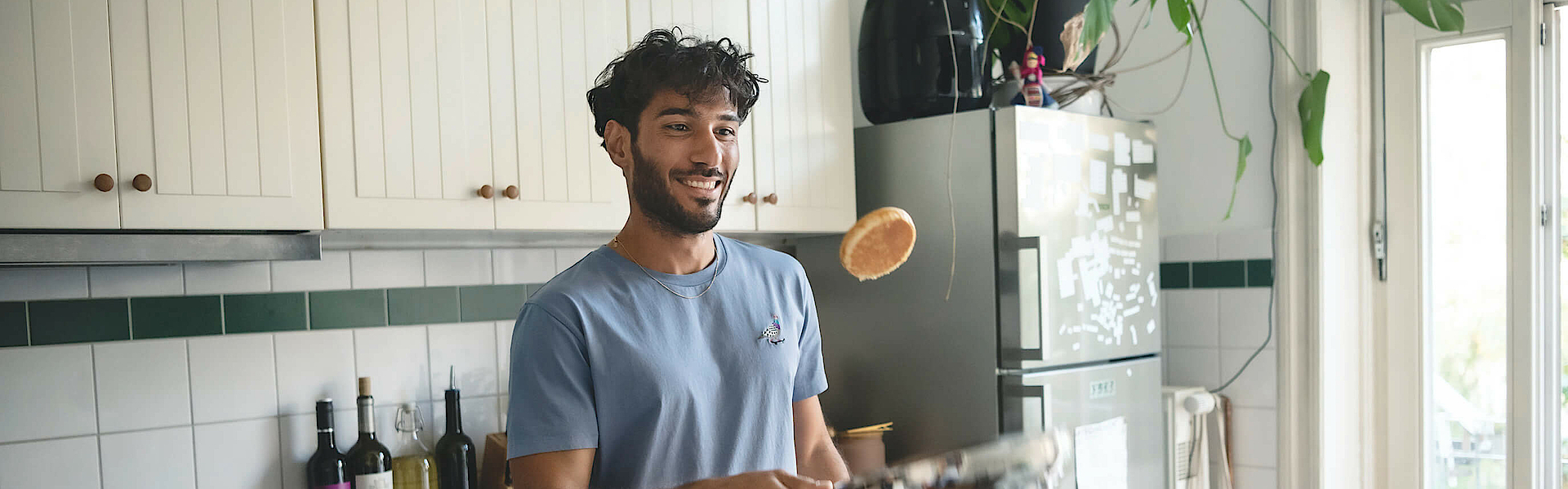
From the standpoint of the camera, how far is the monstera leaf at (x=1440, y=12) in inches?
81.2

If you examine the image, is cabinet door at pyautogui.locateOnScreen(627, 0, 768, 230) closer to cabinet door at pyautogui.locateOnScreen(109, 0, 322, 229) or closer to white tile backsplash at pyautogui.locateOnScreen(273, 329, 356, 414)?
cabinet door at pyautogui.locateOnScreen(109, 0, 322, 229)

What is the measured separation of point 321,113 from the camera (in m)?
1.54

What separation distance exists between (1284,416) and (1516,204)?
69 centimetres

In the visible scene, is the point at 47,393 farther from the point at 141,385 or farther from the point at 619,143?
the point at 619,143

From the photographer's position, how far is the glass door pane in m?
2.37

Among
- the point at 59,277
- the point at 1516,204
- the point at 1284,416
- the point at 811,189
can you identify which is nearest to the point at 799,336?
the point at 811,189

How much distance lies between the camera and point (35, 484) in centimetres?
162

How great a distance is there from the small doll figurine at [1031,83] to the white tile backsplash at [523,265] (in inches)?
39.8

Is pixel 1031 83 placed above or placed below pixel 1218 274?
above

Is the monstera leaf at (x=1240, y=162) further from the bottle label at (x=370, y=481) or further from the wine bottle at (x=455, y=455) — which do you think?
the bottle label at (x=370, y=481)

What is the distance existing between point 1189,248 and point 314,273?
1974mm

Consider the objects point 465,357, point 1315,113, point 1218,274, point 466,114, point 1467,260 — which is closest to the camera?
point 466,114

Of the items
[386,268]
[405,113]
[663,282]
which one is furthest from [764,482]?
[386,268]

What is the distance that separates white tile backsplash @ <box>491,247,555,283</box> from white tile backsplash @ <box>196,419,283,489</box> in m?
0.49
